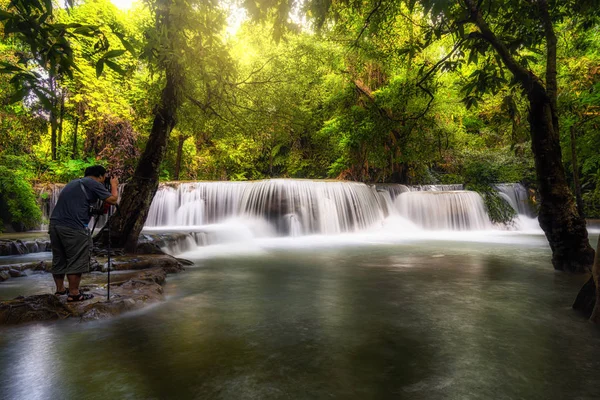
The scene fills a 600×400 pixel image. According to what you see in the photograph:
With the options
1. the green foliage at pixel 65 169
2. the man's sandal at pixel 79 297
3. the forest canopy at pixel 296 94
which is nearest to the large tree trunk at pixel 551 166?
the forest canopy at pixel 296 94

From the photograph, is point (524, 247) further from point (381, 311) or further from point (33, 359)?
point (33, 359)

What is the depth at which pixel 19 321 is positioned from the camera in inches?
177

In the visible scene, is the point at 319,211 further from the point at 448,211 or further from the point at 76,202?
Answer: the point at 76,202

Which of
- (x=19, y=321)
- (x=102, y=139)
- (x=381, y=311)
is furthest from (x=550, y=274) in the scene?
(x=102, y=139)

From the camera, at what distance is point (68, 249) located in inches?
192

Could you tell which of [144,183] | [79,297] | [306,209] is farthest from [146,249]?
[306,209]

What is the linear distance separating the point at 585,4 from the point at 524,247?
957cm

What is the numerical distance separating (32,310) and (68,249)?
0.85m

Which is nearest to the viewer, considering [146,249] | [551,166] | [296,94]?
[551,166]

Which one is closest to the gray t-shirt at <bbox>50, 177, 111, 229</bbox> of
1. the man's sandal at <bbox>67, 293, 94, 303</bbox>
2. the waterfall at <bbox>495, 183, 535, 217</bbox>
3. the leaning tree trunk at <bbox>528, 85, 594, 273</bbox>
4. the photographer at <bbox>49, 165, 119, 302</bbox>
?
the photographer at <bbox>49, 165, 119, 302</bbox>

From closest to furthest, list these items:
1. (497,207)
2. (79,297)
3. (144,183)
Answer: (79,297)
(144,183)
(497,207)

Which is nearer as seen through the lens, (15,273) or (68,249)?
(68,249)

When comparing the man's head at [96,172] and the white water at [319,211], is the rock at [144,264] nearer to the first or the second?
the man's head at [96,172]

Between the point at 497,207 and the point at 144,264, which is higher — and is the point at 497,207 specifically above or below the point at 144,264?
above
